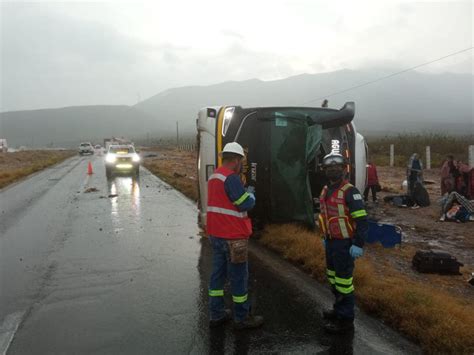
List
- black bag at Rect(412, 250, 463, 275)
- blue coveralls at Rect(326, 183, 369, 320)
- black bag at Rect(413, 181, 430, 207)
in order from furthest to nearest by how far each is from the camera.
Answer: black bag at Rect(413, 181, 430, 207) → black bag at Rect(412, 250, 463, 275) → blue coveralls at Rect(326, 183, 369, 320)

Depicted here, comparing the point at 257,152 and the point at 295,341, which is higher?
the point at 257,152

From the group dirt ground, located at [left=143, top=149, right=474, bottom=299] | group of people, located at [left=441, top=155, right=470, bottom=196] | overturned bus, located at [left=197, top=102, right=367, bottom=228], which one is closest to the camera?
dirt ground, located at [left=143, top=149, right=474, bottom=299]

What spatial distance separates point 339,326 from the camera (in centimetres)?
408

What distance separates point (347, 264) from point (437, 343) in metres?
1.07

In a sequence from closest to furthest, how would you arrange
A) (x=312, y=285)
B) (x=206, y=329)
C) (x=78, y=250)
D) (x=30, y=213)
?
(x=206, y=329)
(x=312, y=285)
(x=78, y=250)
(x=30, y=213)

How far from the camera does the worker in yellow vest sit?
13.3 feet

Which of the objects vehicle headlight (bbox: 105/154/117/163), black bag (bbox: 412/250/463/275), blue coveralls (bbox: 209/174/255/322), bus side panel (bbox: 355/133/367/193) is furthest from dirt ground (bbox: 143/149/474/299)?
vehicle headlight (bbox: 105/154/117/163)

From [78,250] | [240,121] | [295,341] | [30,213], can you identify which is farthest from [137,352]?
[30,213]

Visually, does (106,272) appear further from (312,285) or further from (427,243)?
(427,243)

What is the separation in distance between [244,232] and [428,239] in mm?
5805

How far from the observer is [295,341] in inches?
151

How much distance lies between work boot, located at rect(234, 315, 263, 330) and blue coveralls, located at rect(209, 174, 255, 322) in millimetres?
39

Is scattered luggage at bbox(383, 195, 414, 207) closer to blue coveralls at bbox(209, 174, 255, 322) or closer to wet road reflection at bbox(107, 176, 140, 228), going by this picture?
wet road reflection at bbox(107, 176, 140, 228)

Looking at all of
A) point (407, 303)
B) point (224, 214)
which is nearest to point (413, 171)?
point (407, 303)
